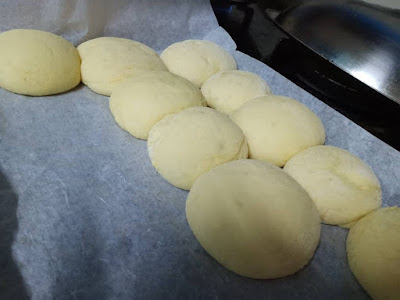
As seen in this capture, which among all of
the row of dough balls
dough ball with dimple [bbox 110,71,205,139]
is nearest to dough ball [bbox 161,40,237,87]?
the row of dough balls

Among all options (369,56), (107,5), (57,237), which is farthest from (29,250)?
(369,56)

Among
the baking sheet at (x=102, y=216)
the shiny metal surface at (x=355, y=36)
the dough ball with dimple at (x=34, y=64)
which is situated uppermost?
the shiny metal surface at (x=355, y=36)

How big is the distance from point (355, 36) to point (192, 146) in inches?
26.2

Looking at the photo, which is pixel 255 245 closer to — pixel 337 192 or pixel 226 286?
pixel 226 286

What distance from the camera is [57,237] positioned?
87cm

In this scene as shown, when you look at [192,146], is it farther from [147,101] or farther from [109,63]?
[109,63]

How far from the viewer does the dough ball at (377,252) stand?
2.72 ft

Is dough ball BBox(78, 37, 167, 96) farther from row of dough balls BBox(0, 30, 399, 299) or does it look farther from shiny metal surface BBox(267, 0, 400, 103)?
shiny metal surface BBox(267, 0, 400, 103)

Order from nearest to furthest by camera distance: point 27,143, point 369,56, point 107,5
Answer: point 27,143 → point 369,56 → point 107,5

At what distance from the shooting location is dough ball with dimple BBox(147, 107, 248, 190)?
1.00 meters

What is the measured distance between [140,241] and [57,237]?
19cm

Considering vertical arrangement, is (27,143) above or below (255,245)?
below

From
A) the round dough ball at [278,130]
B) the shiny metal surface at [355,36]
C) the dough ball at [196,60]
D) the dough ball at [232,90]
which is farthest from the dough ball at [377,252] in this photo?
the dough ball at [196,60]

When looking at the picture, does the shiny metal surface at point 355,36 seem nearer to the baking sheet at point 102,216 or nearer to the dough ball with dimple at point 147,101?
the baking sheet at point 102,216
